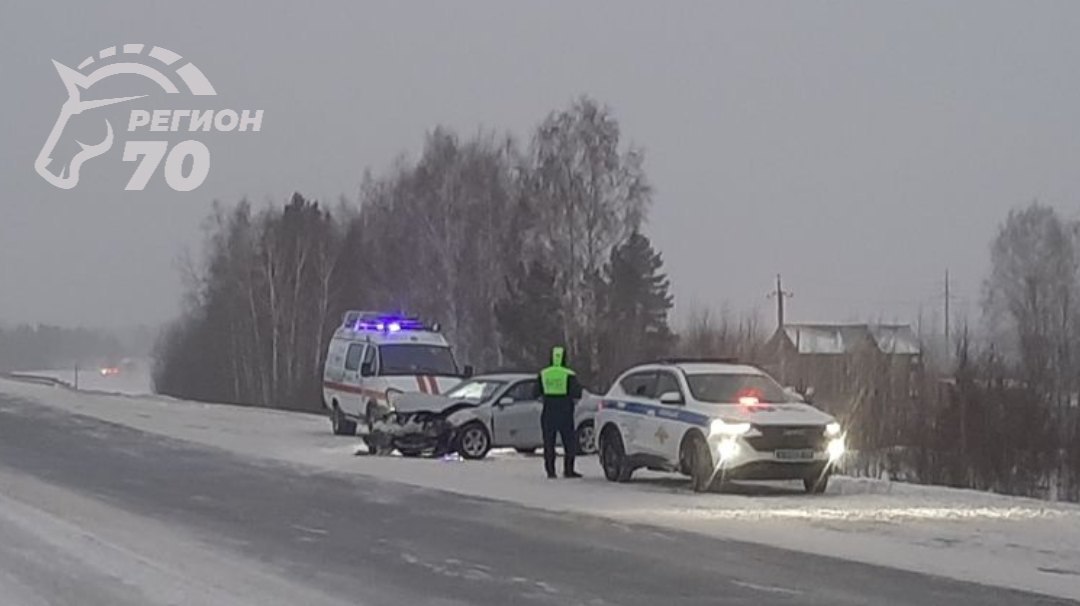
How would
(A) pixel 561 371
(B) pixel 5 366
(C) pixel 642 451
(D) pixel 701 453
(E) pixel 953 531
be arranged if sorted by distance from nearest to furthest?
(E) pixel 953 531
(D) pixel 701 453
(C) pixel 642 451
(A) pixel 561 371
(B) pixel 5 366

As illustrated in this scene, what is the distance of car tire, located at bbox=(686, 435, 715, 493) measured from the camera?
19703mm

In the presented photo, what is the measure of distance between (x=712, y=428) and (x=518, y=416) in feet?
25.7

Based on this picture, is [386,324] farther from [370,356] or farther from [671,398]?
[671,398]

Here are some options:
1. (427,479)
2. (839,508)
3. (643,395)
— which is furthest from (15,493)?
(839,508)

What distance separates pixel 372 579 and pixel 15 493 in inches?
371

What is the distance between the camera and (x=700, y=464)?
19906 millimetres

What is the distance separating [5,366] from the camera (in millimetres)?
166125

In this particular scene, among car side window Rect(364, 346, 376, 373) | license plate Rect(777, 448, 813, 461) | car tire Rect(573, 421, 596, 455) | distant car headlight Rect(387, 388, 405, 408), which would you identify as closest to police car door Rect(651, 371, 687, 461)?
license plate Rect(777, 448, 813, 461)

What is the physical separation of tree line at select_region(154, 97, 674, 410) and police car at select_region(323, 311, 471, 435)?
1062 cm

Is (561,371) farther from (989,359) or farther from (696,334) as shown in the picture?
(696,334)

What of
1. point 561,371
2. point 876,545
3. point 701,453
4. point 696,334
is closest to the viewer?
point 876,545

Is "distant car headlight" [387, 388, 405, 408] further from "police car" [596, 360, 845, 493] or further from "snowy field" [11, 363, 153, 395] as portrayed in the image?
"snowy field" [11, 363, 153, 395]

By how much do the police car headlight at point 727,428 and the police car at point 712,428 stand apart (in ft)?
0.04

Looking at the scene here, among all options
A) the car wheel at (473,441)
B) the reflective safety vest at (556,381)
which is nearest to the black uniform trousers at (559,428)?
the reflective safety vest at (556,381)
